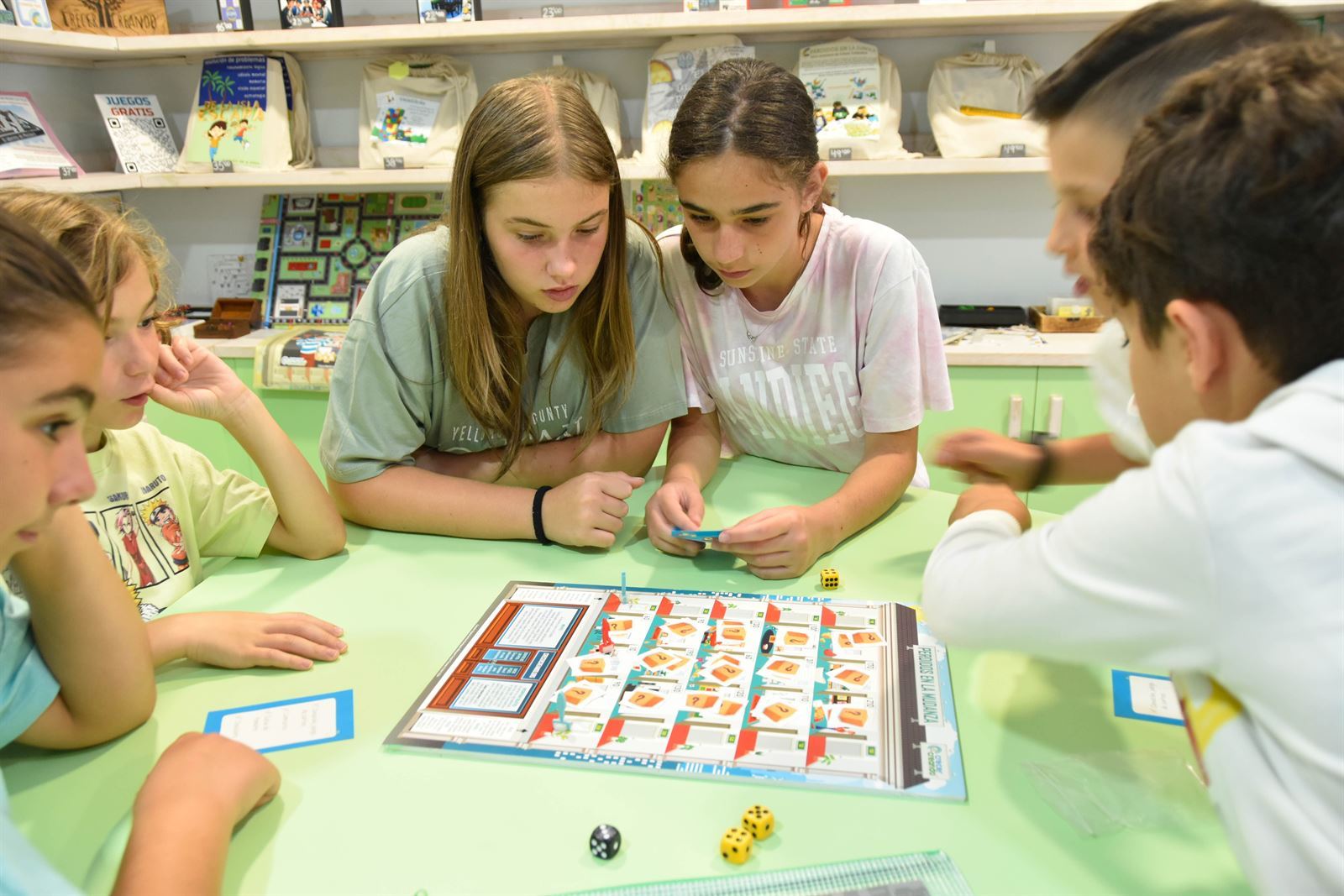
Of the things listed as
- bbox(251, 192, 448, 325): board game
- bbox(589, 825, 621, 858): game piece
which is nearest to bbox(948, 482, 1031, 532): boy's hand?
bbox(589, 825, 621, 858): game piece

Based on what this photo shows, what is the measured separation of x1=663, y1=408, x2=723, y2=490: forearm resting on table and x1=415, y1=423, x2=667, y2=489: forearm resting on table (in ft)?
0.14

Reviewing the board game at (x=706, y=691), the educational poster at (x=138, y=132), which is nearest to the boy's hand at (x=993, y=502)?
the board game at (x=706, y=691)

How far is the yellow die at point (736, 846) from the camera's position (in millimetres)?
738

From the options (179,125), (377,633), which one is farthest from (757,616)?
(179,125)

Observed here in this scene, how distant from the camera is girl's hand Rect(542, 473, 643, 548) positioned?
1311 millimetres

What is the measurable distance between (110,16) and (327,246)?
93 cm

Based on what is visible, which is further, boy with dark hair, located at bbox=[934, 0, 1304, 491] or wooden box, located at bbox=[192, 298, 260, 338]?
wooden box, located at bbox=[192, 298, 260, 338]

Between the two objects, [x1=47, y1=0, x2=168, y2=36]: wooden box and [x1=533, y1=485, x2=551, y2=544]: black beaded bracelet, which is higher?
[x1=47, y1=0, x2=168, y2=36]: wooden box

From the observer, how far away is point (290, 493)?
4.24 feet

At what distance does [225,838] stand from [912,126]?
283cm

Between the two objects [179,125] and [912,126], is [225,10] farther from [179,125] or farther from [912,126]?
[912,126]

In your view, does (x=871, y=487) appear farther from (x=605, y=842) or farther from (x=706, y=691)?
(x=605, y=842)

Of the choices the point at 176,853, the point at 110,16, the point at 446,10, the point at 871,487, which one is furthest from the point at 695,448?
the point at 110,16

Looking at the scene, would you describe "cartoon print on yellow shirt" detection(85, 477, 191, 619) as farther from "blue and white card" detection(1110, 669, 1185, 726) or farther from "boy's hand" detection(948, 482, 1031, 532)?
"blue and white card" detection(1110, 669, 1185, 726)
